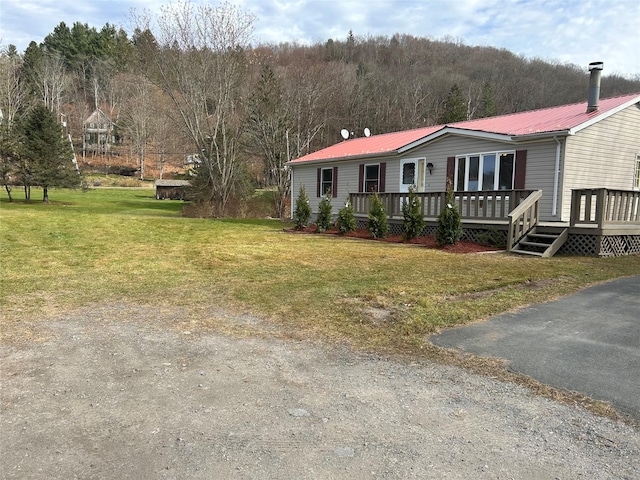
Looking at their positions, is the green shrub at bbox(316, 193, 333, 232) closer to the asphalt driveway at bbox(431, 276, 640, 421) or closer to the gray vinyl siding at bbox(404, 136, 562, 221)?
the gray vinyl siding at bbox(404, 136, 562, 221)

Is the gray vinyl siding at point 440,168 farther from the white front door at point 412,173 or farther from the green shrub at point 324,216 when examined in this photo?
the green shrub at point 324,216

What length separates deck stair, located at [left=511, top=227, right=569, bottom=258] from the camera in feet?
30.6

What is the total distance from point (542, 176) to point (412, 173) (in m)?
4.76

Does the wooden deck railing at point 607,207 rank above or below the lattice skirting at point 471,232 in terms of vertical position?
above

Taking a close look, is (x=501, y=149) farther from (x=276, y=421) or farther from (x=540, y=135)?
(x=276, y=421)

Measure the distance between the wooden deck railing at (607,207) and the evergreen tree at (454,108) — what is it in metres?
35.0

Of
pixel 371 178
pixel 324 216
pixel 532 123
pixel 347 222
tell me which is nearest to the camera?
pixel 532 123

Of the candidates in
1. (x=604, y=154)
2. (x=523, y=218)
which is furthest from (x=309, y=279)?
(x=604, y=154)

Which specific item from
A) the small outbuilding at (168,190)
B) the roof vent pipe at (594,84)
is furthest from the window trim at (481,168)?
the small outbuilding at (168,190)

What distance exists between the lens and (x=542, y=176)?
1134 centimetres

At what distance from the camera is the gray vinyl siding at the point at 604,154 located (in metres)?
11.2

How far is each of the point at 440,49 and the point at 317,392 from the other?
56.8 meters

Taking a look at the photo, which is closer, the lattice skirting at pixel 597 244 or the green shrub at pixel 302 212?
the lattice skirting at pixel 597 244

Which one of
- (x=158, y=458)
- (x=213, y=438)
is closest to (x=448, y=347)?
(x=213, y=438)
